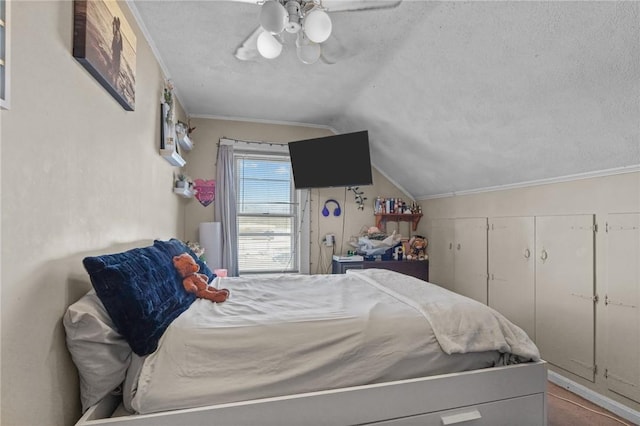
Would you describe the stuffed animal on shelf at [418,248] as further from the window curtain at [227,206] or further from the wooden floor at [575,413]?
the window curtain at [227,206]

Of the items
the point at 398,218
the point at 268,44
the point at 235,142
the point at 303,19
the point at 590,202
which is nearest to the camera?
the point at 303,19

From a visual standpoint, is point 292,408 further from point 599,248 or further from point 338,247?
point 338,247

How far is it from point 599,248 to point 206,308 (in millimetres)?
2659

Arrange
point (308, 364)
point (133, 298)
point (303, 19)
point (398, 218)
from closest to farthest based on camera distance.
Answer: point (133, 298), point (308, 364), point (303, 19), point (398, 218)

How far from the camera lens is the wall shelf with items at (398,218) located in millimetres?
4084

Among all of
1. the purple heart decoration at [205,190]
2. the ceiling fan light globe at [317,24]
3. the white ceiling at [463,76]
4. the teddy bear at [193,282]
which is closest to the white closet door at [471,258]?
the white ceiling at [463,76]

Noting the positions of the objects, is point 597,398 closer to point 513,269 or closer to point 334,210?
point 513,269

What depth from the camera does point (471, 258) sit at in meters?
3.35

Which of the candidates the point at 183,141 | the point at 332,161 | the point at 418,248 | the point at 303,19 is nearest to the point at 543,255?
the point at 418,248

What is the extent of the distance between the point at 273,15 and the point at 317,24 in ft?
0.75

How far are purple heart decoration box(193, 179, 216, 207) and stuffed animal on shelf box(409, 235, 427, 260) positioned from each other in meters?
2.64

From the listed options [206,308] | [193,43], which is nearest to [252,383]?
[206,308]

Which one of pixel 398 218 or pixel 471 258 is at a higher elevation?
pixel 398 218

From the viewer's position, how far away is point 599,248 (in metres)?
2.15
